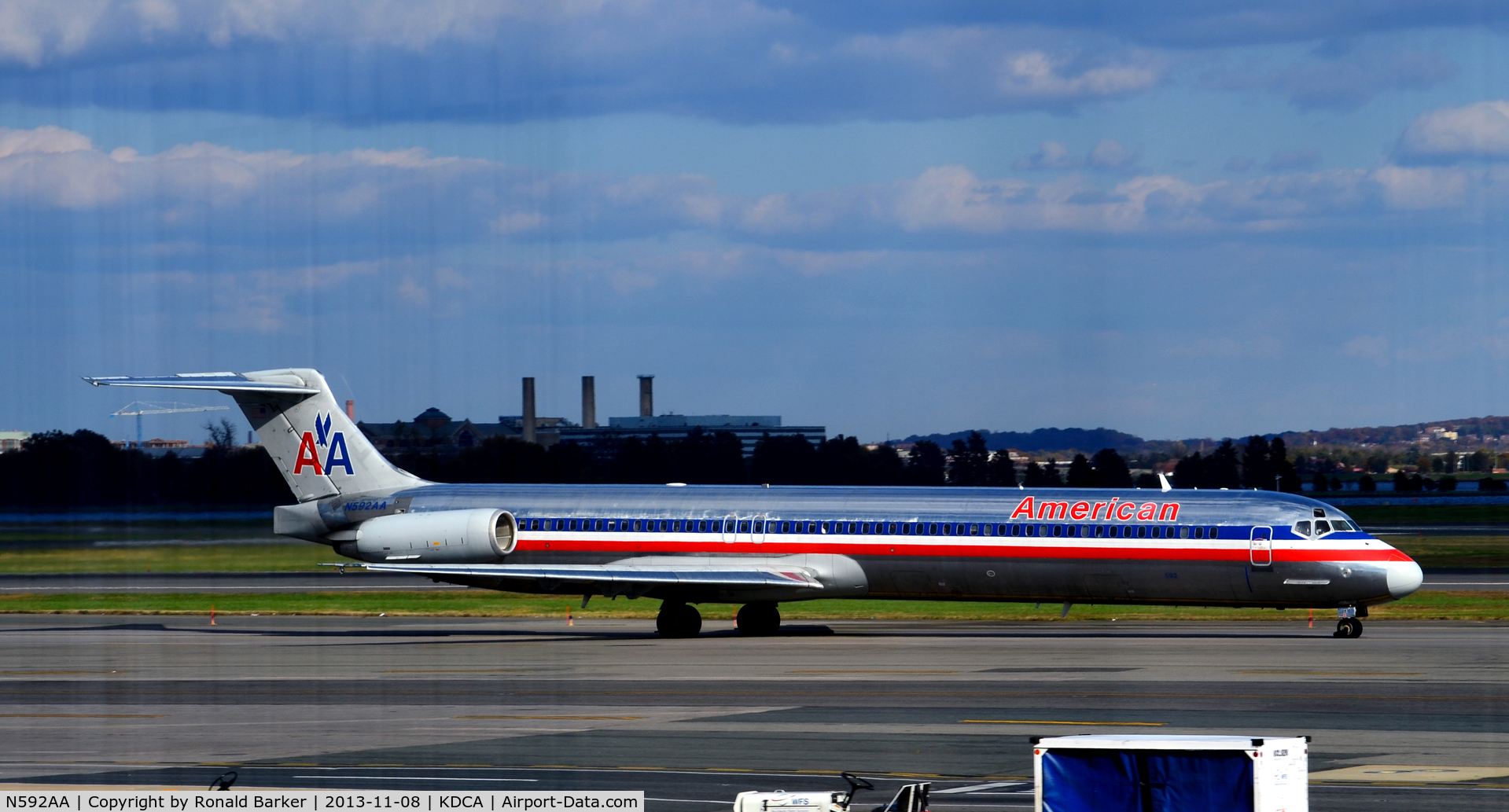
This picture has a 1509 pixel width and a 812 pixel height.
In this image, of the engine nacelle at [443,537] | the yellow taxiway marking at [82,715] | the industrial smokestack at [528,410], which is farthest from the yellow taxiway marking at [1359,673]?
the industrial smokestack at [528,410]

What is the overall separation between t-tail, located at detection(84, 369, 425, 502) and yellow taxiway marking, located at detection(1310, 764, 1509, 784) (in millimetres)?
30892

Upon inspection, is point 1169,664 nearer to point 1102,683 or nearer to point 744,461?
point 1102,683

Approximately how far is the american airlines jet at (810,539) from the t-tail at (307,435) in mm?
46

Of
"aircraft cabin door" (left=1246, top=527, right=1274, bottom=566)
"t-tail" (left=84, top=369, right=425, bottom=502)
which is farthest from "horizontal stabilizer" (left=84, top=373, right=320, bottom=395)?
"aircraft cabin door" (left=1246, top=527, right=1274, bottom=566)

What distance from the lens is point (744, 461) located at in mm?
79875

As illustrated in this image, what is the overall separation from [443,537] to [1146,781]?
32364 mm

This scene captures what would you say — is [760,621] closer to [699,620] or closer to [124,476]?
[699,620]

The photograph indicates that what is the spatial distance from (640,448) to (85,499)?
79.4ft

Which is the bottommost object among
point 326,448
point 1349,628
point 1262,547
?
point 1349,628

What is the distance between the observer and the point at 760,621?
41688 mm

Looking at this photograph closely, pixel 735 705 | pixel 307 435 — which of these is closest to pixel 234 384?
pixel 307 435

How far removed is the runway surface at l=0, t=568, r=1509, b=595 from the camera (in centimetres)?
5919

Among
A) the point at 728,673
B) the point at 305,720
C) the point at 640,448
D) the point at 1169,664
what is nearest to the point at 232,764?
the point at 305,720

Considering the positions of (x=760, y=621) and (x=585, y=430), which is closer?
(x=760, y=621)
